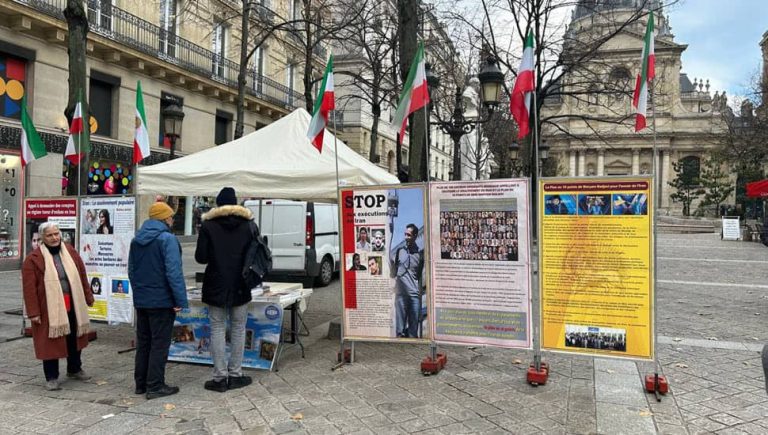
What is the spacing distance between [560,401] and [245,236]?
10.5ft

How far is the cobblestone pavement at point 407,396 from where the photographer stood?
4.16 m

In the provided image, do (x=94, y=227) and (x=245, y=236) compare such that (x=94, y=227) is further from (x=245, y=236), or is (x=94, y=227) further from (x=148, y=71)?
(x=148, y=71)

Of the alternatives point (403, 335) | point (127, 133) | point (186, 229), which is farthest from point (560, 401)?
point (186, 229)

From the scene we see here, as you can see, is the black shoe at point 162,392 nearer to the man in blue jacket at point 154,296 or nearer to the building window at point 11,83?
the man in blue jacket at point 154,296

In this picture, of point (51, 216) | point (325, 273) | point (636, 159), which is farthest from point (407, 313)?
point (636, 159)

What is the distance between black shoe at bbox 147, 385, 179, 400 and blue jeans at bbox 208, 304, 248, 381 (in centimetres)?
37

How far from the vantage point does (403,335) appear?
5598mm

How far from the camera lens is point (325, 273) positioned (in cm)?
1262

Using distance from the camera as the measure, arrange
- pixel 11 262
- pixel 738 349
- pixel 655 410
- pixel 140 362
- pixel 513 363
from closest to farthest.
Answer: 1. pixel 655 410
2. pixel 140 362
3. pixel 513 363
4. pixel 738 349
5. pixel 11 262

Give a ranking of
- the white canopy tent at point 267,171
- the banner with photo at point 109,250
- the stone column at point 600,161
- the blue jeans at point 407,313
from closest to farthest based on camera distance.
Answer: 1. the blue jeans at point 407,313
2. the white canopy tent at point 267,171
3. the banner with photo at point 109,250
4. the stone column at point 600,161

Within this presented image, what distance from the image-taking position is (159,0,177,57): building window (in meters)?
19.8

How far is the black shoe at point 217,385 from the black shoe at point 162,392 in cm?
28

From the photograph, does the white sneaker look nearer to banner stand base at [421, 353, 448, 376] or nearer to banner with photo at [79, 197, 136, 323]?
banner with photo at [79, 197, 136, 323]

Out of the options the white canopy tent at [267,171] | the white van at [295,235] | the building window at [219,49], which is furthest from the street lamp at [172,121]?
the building window at [219,49]
